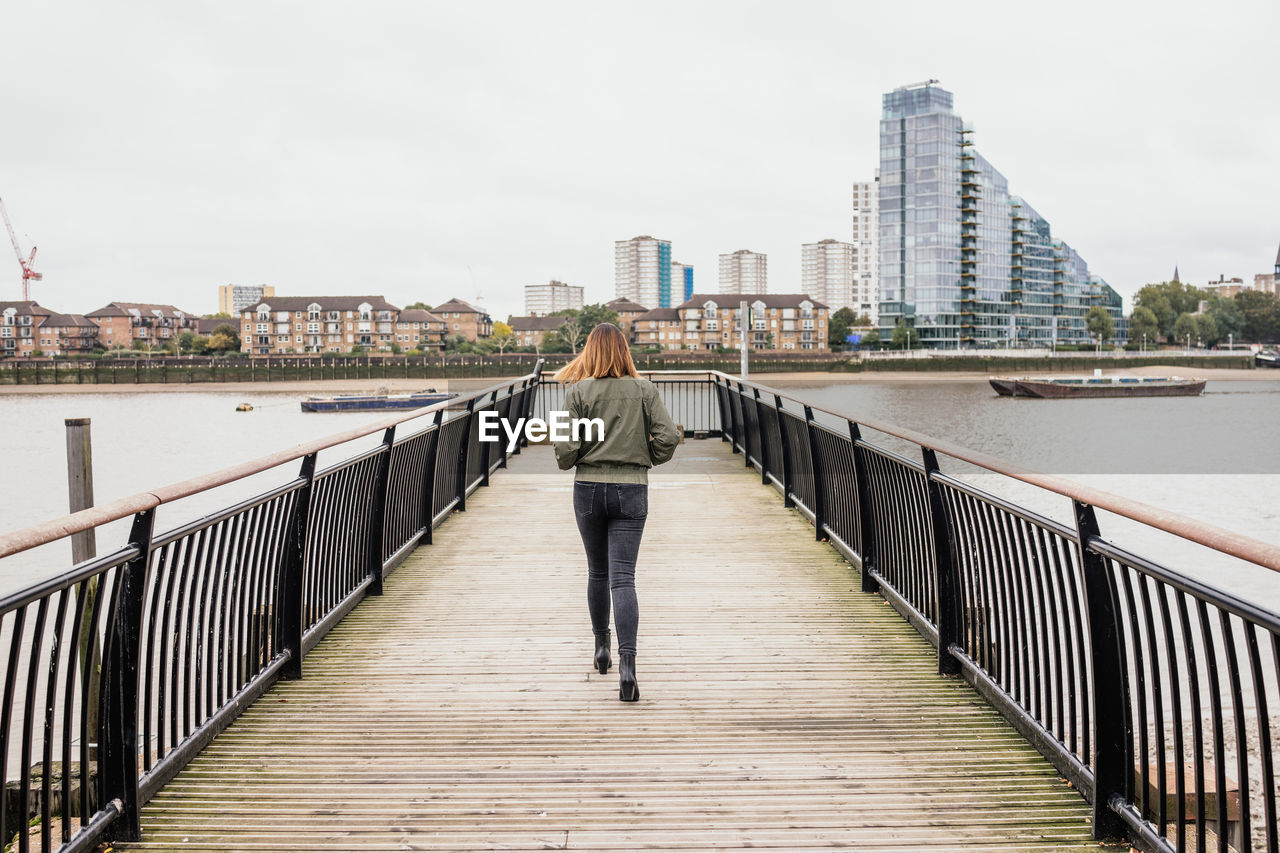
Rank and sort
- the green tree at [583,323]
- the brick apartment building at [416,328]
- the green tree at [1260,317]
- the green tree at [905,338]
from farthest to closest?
1. the green tree at [1260,317]
2. the brick apartment building at [416,328]
3. the green tree at [583,323]
4. the green tree at [905,338]

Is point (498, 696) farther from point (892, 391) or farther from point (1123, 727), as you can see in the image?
point (892, 391)

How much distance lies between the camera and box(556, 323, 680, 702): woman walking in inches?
158

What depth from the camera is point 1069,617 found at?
458 cm

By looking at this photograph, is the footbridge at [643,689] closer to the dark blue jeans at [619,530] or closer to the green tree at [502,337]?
the dark blue jeans at [619,530]

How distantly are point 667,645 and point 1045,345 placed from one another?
139m

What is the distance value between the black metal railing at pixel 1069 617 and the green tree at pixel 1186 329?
151 meters

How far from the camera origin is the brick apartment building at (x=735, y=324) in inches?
5118

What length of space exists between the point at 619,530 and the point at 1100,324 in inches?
5982

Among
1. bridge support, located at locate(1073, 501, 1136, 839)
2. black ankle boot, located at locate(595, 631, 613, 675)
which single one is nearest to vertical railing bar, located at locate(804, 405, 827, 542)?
black ankle boot, located at locate(595, 631, 613, 675)

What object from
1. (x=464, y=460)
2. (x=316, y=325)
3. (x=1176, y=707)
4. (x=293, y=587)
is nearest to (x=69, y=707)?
(x=293, y=587)

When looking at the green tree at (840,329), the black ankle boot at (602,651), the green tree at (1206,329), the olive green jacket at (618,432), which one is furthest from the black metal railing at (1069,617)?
the green tree at (1206,329)

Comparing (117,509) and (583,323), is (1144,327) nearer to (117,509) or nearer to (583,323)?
(583,323)

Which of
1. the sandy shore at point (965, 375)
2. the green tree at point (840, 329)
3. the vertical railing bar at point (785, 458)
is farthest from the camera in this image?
the green tree at point (840, 329)

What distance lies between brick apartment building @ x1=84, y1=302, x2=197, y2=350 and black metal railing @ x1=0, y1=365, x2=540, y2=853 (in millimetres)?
154377
